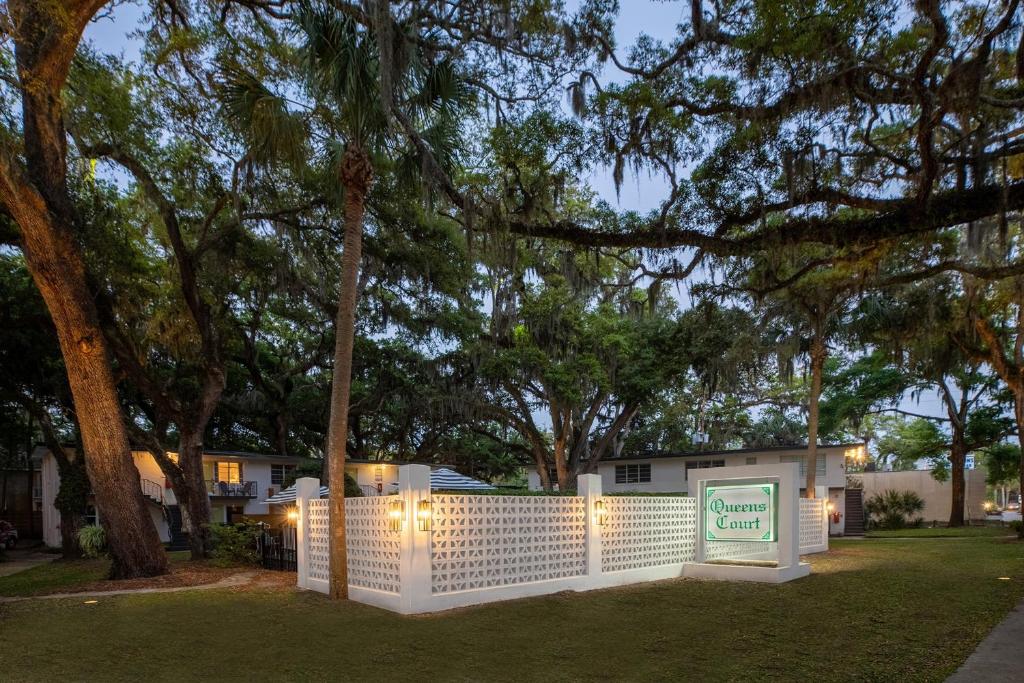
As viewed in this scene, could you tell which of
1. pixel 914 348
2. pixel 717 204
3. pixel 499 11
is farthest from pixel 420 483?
pixel 914 348

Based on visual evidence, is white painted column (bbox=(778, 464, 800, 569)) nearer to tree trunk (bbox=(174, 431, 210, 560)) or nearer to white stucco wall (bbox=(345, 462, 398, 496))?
tree trunk (bbox=(174, 431, 210, 560))

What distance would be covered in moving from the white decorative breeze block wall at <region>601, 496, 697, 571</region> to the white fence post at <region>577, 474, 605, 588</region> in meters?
0.22

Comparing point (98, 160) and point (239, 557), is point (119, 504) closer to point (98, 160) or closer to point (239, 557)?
point (239, 557)

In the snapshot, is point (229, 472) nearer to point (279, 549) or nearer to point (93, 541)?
point (93, 541)

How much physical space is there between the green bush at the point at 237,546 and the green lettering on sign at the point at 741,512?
9.62m

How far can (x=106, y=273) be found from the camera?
45.9ft

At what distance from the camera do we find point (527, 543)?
9.87m

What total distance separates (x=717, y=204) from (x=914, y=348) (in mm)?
14554

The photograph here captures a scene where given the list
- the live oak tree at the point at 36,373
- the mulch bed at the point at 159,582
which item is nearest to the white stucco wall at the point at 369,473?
the live oak tree at the point at 36,373

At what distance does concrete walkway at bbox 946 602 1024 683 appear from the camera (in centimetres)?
532

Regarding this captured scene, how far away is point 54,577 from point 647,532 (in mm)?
12645

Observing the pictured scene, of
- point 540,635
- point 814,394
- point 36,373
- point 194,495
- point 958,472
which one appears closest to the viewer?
point 540,635

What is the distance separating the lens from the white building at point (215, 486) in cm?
2420

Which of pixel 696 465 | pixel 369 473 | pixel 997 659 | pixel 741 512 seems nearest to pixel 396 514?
pixel 997 659
